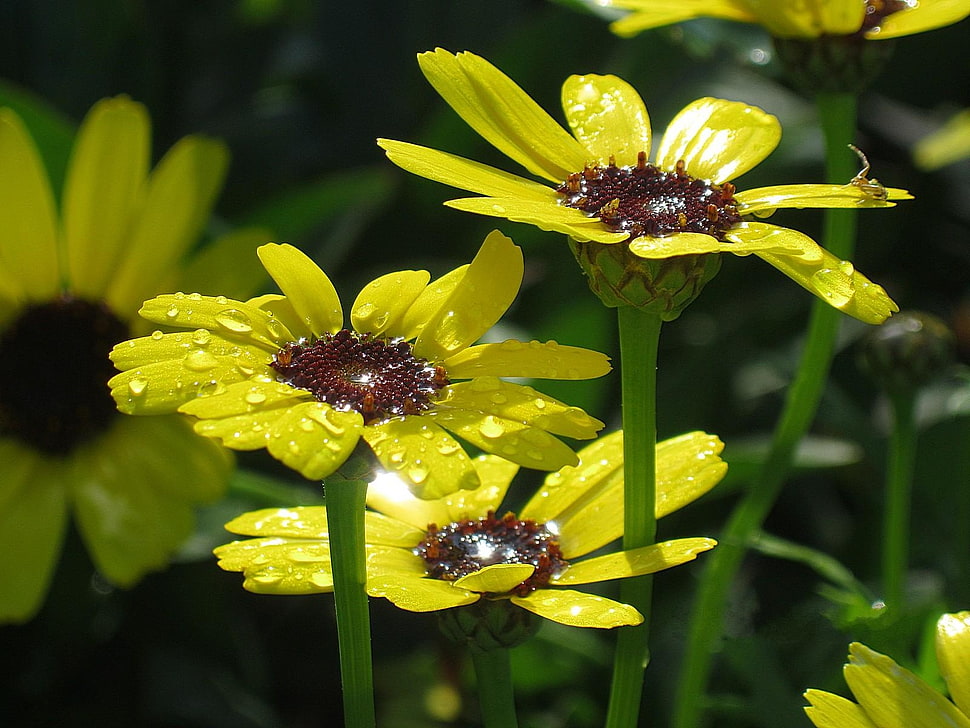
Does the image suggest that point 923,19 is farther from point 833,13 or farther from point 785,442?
point 785,442

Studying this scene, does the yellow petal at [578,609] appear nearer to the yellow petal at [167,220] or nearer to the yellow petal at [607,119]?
the yellow petal at [607,119]

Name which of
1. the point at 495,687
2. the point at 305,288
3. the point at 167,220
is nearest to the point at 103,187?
the point at 167,220

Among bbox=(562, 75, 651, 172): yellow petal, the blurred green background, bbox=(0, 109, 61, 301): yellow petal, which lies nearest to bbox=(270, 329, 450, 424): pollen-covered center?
bbox=(562, 75, 651, 172): yellow petal

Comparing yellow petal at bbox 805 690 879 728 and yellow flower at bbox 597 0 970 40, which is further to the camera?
yellow flower at bbox 597 0 970 40

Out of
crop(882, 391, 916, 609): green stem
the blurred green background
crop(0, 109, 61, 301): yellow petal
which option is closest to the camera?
crop(882, 391, 916, 609): green stem

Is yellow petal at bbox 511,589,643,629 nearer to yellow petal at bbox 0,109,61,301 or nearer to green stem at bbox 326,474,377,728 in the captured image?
green stem at bbox 326,474,377,728

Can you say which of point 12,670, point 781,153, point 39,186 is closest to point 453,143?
point 781,153

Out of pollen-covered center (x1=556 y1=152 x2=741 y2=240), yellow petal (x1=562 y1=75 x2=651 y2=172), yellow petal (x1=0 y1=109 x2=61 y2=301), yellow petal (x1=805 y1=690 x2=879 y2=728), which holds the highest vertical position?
yellow petal (x1=562 y1=75 x2=651 y2=172)
